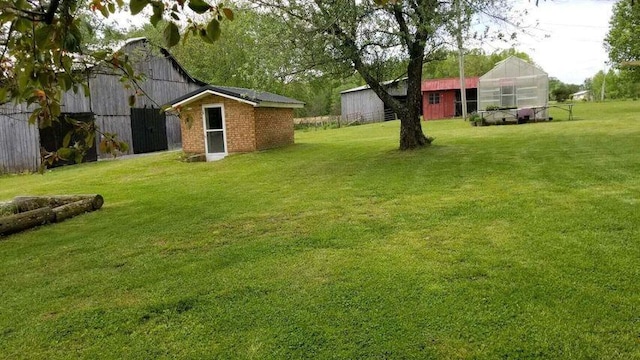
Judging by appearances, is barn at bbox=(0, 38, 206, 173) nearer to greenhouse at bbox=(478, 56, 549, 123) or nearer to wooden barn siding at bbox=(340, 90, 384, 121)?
greenhouse at bbox=(478, 56, 549, 123)

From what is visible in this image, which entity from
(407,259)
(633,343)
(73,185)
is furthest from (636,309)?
(73,185)

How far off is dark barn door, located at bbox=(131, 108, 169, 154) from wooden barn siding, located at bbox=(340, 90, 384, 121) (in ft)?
62.2

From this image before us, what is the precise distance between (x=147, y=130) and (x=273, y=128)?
30.2 ft

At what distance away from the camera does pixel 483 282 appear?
12.7ft

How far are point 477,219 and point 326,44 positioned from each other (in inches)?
266

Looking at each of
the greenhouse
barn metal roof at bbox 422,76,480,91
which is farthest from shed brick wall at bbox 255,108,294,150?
barn metal roof at bbox 422,76,480,91

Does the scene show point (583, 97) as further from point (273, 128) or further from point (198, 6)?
point (198, 6)

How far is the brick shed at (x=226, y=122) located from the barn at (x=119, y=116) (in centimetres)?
248

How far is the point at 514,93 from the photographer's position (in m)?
23.2

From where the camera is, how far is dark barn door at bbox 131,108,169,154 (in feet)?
75.8

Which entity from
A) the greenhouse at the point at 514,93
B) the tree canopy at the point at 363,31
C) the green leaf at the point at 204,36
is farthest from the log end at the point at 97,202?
the greenhouse at the point at 514,93

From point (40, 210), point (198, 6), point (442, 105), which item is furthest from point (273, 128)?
point (442, 105)

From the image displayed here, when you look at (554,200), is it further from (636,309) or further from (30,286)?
(30,286)

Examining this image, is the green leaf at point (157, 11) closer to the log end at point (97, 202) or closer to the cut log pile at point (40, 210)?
the cut log pile at point (40, 210)
